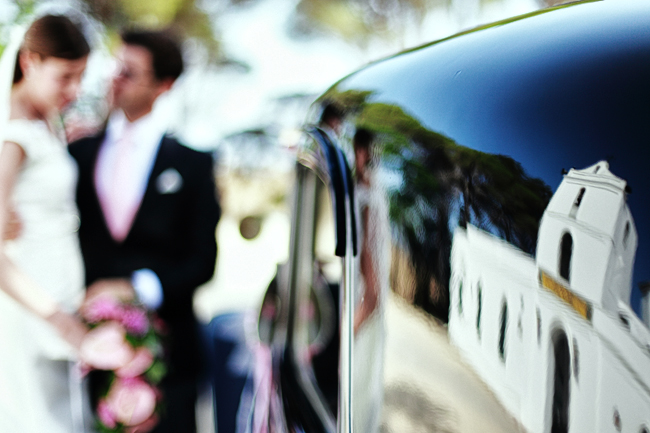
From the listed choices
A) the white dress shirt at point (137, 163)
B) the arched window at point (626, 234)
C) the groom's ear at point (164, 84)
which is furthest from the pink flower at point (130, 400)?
the arched window at point (626, 234)

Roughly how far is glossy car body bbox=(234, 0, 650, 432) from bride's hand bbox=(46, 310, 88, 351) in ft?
4.56

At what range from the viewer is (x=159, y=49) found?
88.8 inches

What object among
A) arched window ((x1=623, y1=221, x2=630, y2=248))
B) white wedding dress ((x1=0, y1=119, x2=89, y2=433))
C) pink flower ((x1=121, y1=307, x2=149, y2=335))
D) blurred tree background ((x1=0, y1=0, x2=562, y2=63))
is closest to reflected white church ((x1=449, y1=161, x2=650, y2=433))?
arched window ((x1=623, y1=221, x2=630, y2=248))

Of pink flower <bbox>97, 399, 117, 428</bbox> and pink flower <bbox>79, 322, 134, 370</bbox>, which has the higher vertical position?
pink flower <bbox>79, 322, 134, 370</bbox>

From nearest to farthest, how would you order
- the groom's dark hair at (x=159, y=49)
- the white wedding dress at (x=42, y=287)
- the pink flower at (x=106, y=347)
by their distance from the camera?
the pink flower at (x=106, y=347)
the white wedding dress at (x=42, y=287)
the groom's dark hair at (x=159, y=49)

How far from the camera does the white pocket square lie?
2260 millimetres

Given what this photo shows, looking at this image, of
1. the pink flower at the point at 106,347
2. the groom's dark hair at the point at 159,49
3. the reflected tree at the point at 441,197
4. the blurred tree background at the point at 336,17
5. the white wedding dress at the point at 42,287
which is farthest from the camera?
the blurred tree background at the point at 336,17

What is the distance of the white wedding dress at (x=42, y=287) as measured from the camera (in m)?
2.13

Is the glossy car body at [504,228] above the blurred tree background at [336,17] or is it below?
below

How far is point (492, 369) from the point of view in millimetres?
823

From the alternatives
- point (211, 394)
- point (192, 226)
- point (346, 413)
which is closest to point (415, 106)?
point (346, 413)

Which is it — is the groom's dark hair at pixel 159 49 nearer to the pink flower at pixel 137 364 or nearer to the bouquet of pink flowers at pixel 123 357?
the bouquet of pink flowers at pixel 123 357

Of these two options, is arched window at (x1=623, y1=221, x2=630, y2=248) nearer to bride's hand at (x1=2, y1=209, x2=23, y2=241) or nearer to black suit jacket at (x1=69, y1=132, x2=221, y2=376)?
black suit jacket at (x1=69, y1=132, x2=221, y2=376)

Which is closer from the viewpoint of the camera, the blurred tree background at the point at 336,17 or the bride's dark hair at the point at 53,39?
the bride's dark hair at the point at 53,39
